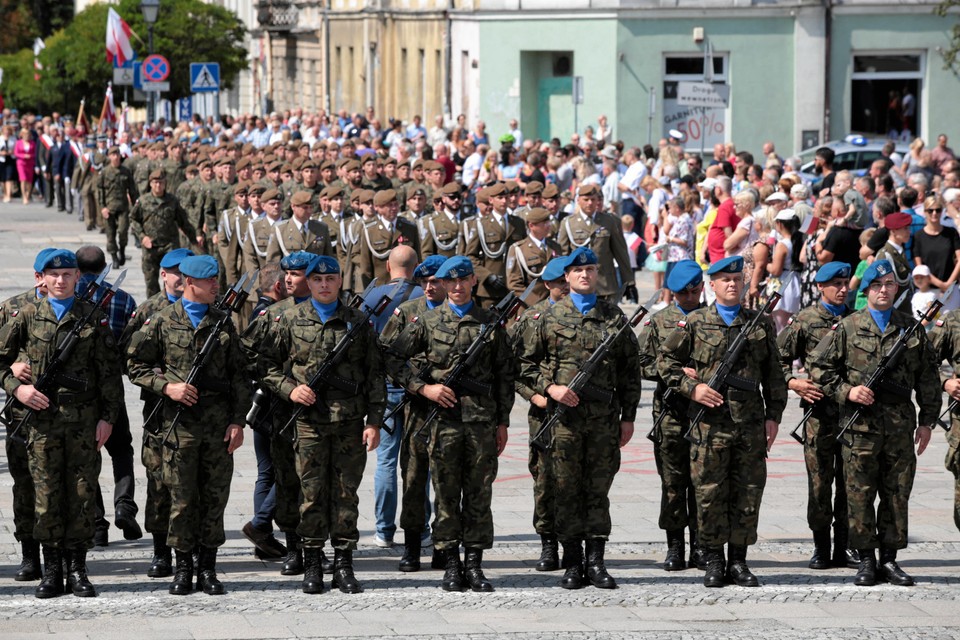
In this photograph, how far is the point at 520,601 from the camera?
9.98 metres

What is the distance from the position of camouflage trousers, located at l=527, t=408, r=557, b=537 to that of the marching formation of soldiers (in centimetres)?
2

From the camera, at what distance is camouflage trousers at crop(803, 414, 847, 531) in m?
10.8

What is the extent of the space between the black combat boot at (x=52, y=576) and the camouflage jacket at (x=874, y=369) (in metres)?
4.28

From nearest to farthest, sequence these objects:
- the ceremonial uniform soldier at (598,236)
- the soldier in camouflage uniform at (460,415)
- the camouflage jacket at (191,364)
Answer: the camouflage jacket at (191,364) → the soldier in camouflage uniform at (460,415) → the ceremonial uniform soldier at (598,236)

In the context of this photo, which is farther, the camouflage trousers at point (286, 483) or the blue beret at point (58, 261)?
the camouflage trousers at point (286, 483)

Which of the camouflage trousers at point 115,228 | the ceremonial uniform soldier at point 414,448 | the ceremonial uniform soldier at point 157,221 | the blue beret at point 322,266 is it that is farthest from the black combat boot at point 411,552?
the camouflage trousers at point 115,228

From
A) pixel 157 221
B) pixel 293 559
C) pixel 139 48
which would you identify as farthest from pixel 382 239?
pixel 139 48

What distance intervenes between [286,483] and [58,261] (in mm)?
1714

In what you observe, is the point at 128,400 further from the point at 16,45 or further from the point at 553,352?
the point at 16,45

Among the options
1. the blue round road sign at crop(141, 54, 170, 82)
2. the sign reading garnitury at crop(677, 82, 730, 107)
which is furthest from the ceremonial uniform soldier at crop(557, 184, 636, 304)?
the blue round road sign at crop(141, 54, 170, 82)

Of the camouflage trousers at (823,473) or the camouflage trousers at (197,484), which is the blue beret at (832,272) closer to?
the camouflage trousers at (823,473)

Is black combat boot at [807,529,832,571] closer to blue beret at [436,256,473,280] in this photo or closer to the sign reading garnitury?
blue beret at [436,256,473,280]

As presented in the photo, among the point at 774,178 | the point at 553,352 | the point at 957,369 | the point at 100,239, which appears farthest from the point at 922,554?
the point at 100,239

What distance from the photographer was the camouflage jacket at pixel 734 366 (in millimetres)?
10305
